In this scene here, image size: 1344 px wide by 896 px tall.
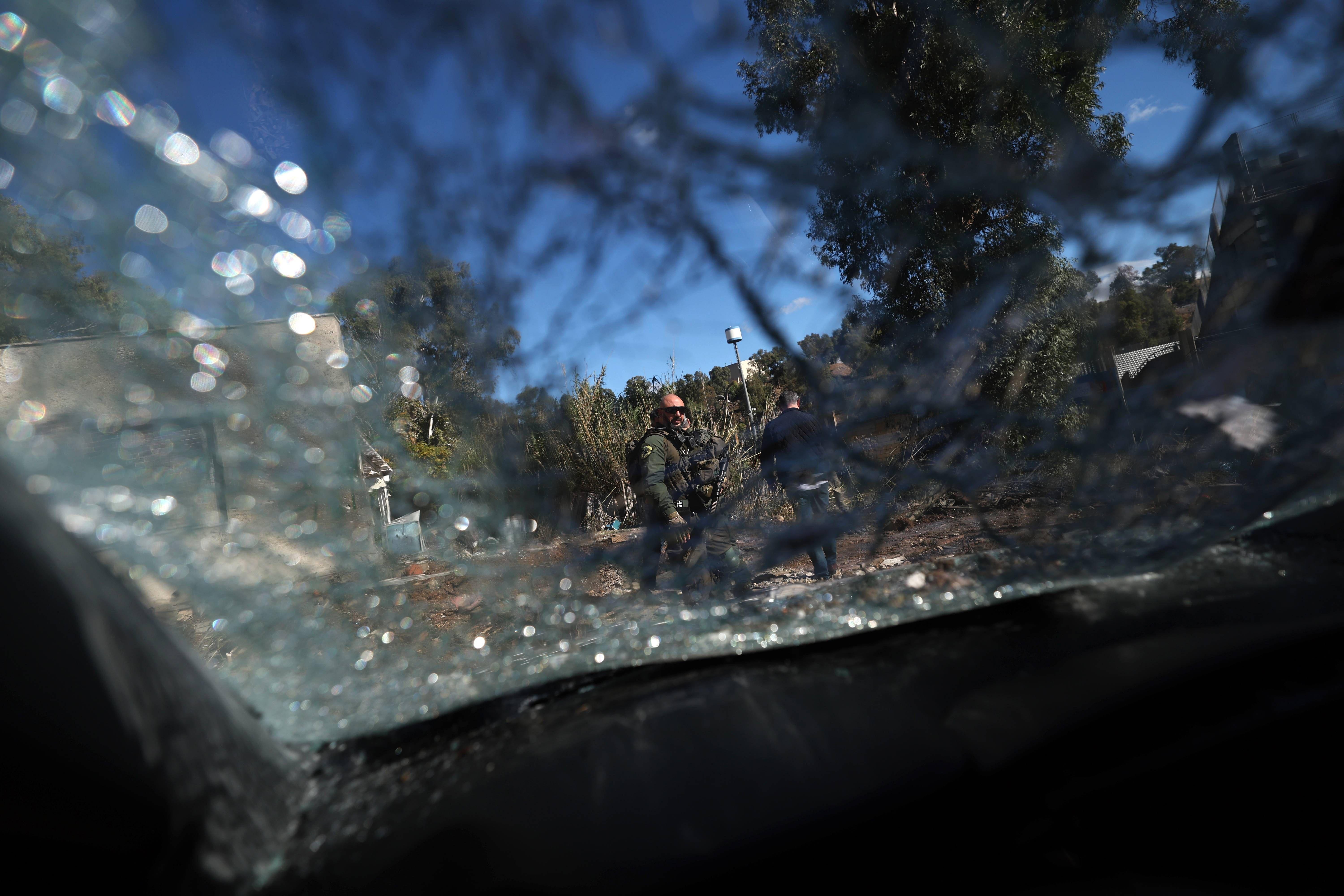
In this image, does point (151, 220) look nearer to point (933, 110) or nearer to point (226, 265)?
Result: point (226, 265)

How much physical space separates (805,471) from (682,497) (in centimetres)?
157

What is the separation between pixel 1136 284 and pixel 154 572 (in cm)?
190

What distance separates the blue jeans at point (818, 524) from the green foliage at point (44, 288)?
1522mm

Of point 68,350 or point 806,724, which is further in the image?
point 68,350

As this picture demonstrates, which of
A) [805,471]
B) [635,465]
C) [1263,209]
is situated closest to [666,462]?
[635,465]

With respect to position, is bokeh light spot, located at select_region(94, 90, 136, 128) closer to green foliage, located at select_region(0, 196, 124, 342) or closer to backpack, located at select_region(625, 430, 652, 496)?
green foliage, located at select_region(0, 196, 124, 342)

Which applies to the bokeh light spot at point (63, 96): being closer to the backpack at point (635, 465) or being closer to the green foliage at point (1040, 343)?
the green foliage at point (1040, 343)

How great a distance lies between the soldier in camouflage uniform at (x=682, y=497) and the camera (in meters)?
1.68

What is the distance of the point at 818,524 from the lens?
168cm

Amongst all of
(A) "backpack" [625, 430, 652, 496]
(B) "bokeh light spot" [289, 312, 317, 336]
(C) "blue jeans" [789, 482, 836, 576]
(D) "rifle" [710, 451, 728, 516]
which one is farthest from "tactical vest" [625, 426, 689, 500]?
(B) "bokeh light spot" [289, 312, 317, 336]

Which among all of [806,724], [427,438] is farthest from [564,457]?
[806,724]

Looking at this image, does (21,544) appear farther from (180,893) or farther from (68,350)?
(68,350)

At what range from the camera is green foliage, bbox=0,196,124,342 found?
835 mm

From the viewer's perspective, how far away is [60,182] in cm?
87
